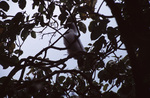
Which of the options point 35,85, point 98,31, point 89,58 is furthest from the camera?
point 89,58

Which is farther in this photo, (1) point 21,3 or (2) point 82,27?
(2) point 82,27

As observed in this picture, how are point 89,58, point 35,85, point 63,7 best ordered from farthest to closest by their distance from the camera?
point 89,58 → point 63,7 → point 35,85

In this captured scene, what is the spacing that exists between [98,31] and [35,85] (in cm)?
40

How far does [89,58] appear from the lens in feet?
3.62

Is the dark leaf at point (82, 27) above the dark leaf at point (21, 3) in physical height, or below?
below

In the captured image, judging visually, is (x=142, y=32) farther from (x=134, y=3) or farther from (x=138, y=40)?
(x=134, y=3)

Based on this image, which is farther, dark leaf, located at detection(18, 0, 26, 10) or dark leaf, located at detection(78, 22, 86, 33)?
dark leaf, located at detection(78, 22, 86, 33)

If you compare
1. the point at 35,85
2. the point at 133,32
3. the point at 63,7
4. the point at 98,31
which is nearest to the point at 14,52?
the point at 63,7

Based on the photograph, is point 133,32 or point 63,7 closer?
point 133,32

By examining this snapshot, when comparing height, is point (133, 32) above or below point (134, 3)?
below

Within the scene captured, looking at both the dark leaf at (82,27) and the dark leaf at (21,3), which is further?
the dark leaf at (82,27)

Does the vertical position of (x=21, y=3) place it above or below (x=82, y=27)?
above

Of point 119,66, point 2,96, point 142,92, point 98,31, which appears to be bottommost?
point 119,66

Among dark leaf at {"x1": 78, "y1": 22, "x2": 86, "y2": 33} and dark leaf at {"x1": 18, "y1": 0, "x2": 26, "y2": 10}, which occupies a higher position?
dark leaf at {"x1": 18, "y1": 0, "x2": 26, "y2": 10}
